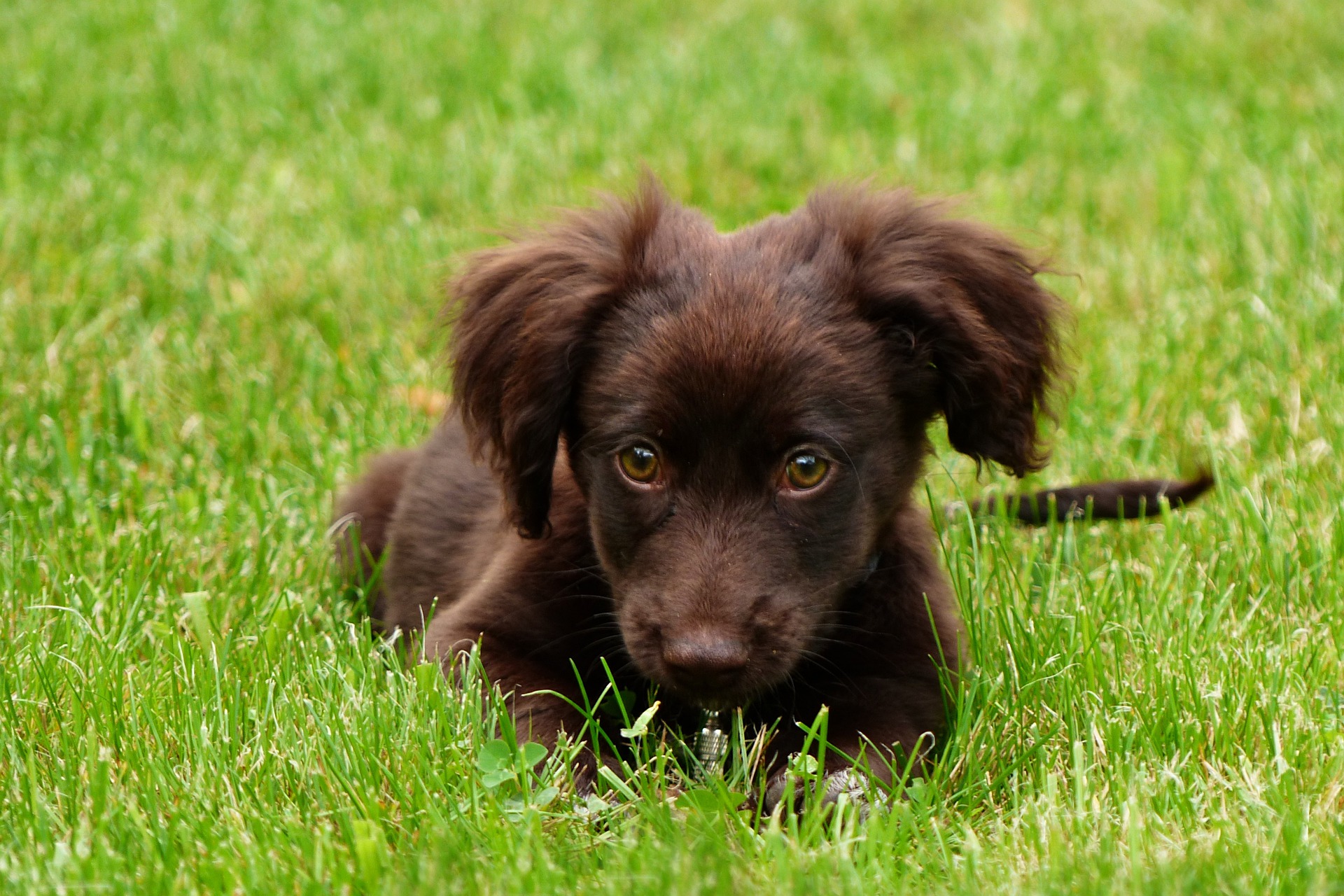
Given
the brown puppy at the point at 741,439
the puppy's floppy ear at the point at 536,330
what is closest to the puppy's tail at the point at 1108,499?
the brown puppy at the point at 741,439

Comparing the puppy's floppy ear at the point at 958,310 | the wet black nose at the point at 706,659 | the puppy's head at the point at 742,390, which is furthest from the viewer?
the puppy's floppy ear at the point at 958,310

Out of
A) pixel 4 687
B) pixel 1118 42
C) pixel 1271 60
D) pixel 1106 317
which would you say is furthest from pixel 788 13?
pixel 4 687

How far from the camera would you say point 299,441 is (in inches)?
177

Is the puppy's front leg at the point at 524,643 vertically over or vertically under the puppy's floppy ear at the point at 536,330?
under

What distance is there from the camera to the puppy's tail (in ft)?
12.5

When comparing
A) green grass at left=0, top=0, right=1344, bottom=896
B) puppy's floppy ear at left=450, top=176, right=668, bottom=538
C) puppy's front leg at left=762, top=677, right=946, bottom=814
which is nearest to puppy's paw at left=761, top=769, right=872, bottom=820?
puppy's front leg at left=762, top=677, right=946, bottom=814

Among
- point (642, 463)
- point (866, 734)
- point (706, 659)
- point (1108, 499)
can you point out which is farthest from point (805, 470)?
point (1108, 499)

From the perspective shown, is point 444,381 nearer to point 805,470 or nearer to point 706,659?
point 805,470

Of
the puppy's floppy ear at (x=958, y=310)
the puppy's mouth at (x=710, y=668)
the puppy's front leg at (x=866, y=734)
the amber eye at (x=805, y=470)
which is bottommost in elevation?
the puppy's front leg at (x=866, y=734)

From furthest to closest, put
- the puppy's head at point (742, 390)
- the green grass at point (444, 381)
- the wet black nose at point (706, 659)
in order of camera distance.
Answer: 1. the puppy's head at point (742, 390)
2. the wet black nose at point (706, 659)
3. the green grass at point (444, 381)

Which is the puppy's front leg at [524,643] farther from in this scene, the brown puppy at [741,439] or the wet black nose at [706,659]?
the wet black nose at [706,659]

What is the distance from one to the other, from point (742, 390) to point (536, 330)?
1.55ft

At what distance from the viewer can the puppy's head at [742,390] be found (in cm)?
277

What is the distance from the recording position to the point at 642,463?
2.88 m
